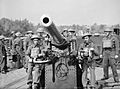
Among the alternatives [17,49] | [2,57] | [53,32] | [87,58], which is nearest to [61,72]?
A: [87,58]

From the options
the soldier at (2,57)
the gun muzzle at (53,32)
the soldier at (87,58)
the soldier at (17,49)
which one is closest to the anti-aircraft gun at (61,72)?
the gun muzzle at (53,32)

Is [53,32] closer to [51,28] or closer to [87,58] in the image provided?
[51,28]

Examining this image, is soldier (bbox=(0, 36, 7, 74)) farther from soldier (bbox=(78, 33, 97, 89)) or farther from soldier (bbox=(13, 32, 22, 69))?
soldier (bbox=(78, 33, 97, 89))

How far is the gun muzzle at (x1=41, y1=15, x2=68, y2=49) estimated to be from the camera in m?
4.04

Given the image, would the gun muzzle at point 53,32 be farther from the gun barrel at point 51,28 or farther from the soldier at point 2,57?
the soldier at point 2,57

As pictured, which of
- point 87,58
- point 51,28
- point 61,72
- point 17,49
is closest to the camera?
point 51,28

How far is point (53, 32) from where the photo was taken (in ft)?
14.7

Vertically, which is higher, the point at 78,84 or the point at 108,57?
the point at 108,57

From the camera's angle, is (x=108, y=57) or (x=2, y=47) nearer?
(x=108, y=57)

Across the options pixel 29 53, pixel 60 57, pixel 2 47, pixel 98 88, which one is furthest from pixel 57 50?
pixel 2 47

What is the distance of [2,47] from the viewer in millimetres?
8141

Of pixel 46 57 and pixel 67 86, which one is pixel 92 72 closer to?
pixel 67 86

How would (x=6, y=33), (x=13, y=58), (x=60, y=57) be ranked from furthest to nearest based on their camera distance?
(x=6, y=33) < (x=13, y=58) < (x=60, y=57)

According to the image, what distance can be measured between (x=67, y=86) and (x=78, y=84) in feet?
1.09
